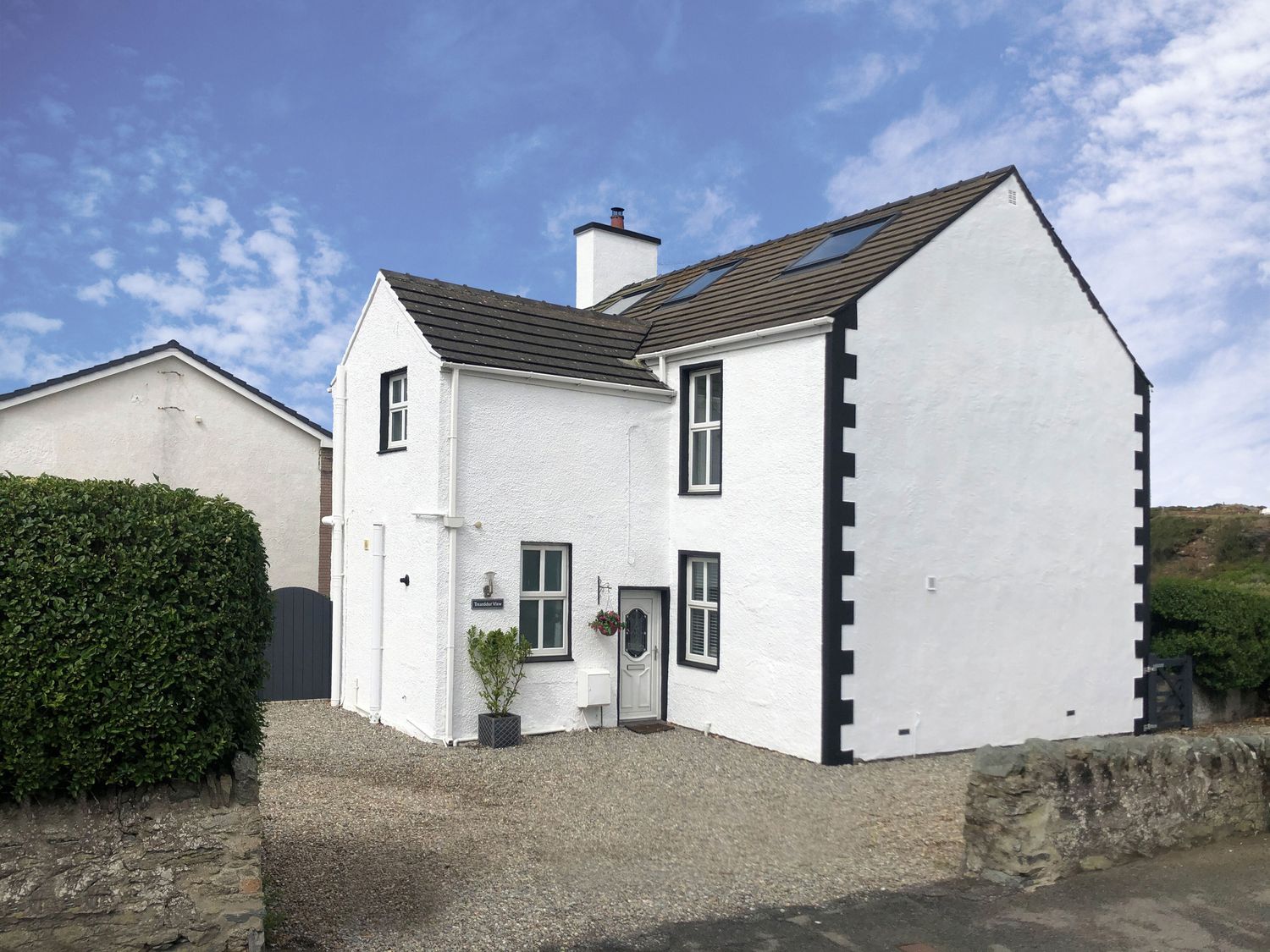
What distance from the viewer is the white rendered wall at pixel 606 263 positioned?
74.4 feet

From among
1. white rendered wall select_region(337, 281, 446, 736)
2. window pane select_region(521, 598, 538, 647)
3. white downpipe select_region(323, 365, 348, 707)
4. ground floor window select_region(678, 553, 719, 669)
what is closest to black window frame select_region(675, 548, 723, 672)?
ground floor window select_region(678, 553, 719, 669)

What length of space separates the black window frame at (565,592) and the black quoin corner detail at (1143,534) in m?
8.01

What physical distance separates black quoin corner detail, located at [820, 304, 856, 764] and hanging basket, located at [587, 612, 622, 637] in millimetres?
3035

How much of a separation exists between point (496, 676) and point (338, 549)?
456 centimetres

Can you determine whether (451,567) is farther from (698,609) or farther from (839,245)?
(839,245)

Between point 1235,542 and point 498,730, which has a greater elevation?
point 1235,542

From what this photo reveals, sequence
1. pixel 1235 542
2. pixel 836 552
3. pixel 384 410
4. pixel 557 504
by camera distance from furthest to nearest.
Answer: pixel 1235 542
pixel 384 410
pixel 557 504
pixel 836 552

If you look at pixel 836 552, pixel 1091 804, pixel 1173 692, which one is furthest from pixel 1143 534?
pixel 1091 804

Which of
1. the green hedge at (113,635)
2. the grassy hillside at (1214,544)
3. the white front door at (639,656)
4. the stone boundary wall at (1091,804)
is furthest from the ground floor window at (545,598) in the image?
the grassy hillside at (1214,544)

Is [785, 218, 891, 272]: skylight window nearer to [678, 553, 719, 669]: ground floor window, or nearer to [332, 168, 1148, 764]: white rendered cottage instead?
[332, 168, 1148, 764]: white rendered cottage

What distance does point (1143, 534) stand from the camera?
15.3m

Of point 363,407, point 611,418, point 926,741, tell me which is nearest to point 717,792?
point 926,741

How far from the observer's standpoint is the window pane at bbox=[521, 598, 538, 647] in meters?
13.7

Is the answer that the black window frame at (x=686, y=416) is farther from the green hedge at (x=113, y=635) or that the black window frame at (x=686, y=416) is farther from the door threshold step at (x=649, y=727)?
the green hedge at (x=113, y=635)
